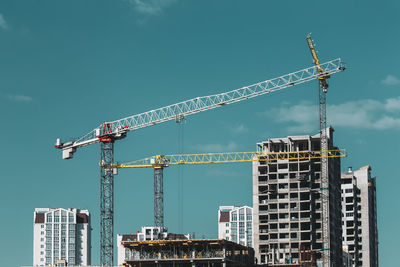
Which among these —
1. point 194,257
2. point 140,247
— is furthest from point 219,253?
point 140,247

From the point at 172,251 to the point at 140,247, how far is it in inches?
332

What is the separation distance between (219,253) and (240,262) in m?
10.5

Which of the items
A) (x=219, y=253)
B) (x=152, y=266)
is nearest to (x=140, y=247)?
(x=152, y=266)

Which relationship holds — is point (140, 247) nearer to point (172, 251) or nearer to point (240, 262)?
point (172, 251)

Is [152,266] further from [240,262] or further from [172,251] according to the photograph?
[240,262]

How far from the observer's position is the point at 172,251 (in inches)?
7697

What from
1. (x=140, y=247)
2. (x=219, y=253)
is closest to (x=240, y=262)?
(x=219, y=253)

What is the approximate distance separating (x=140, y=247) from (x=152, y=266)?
18.5 ft

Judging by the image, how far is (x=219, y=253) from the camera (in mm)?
191250

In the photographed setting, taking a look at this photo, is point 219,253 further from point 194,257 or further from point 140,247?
point 140,247

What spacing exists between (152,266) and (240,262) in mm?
21499

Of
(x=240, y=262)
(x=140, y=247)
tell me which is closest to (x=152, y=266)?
(x=140, y=247)

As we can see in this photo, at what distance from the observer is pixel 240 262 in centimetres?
19962

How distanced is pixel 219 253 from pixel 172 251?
11.9 m
